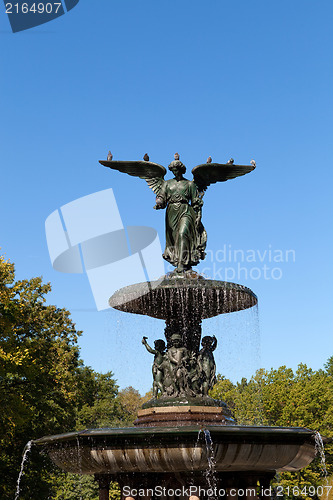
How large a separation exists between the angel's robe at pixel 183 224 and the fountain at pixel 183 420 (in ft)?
0.07

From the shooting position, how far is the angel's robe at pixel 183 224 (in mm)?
12359

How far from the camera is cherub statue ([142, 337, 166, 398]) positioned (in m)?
11.6

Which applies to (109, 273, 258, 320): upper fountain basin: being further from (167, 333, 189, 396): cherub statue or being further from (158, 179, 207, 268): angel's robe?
(158, 179, 207, 268): angel's robe

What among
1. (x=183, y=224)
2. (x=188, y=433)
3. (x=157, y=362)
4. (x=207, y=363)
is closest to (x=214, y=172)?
(x=183, y=224)

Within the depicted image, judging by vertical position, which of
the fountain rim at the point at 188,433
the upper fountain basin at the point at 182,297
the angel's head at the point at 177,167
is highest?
the angel's head at the point at 177,167

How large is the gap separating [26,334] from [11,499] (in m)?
6.64

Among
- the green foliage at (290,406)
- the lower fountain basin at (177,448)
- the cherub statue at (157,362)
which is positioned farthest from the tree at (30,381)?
the green foliage at (290,406)

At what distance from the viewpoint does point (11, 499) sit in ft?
77.5

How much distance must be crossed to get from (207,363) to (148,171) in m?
3.96

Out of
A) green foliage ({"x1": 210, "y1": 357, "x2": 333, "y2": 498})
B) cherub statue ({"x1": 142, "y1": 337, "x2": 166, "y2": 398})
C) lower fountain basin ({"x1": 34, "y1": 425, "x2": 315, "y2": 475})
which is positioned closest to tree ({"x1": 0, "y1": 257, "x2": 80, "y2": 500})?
cherub statue ({"x1": 142, "y1": 337, "x2": 166, "y2": 398})

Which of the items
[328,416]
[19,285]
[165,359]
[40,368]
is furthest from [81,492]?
[165,359]

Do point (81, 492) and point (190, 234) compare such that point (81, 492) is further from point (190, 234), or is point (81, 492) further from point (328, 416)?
point (190, 234)

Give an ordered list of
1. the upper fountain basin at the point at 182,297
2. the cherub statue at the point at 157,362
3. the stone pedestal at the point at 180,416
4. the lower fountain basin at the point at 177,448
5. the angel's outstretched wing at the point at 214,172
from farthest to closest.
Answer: the angel's outstretched wing at the point at 214,172 → the cherub statue at the point at 157,362 → the upper fountain basin at the point at 182,297 → the stone pedestal at the point at 180,416 → the lower fountain basin at the point at 177,448

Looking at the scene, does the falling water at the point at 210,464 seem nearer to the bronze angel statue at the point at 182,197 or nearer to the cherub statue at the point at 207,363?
the cherub statue at the point at 207,363
